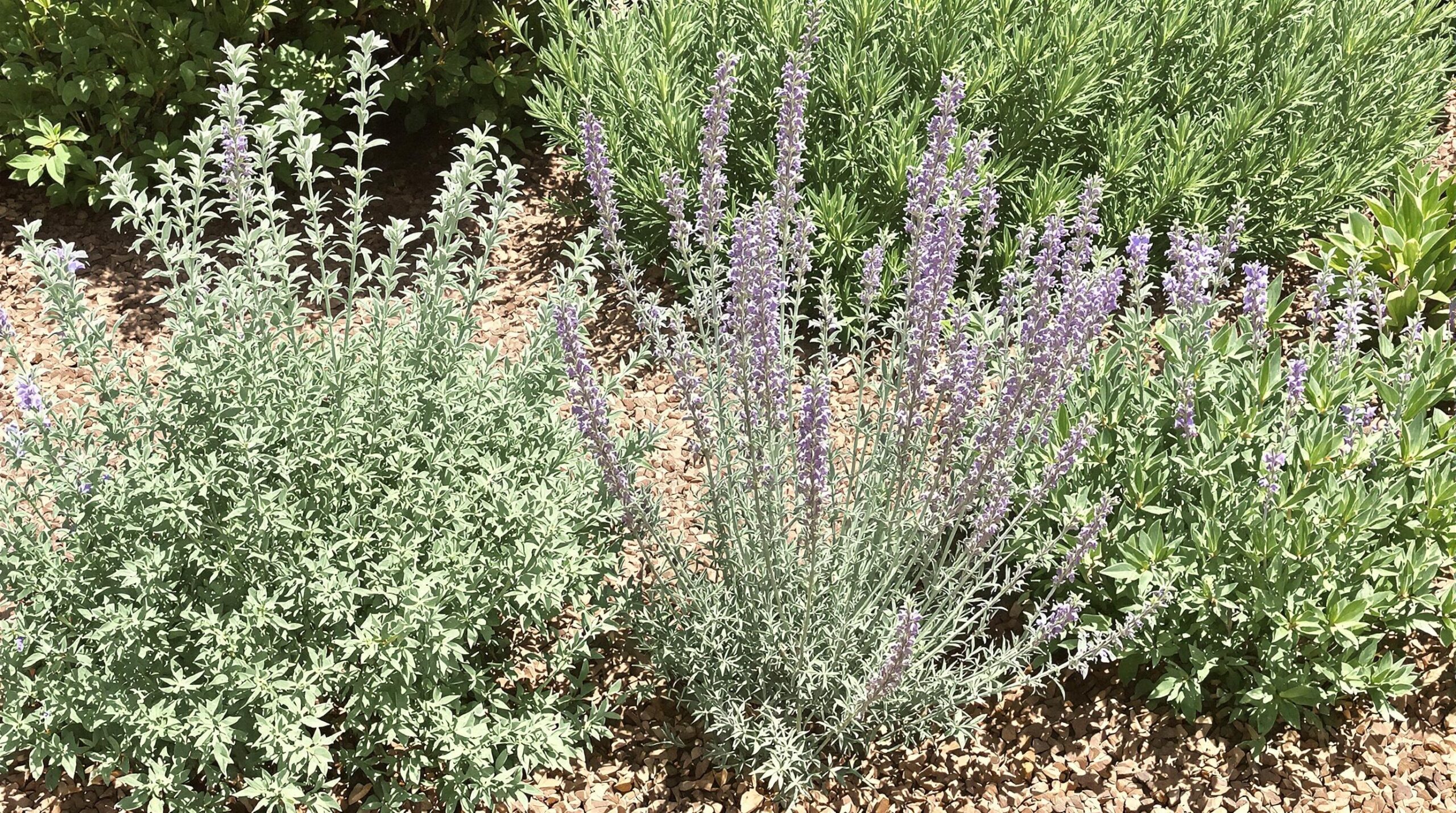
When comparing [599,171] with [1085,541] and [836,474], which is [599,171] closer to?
[836,474]

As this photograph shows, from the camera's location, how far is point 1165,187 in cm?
484

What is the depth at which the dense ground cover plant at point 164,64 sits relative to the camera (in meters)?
5.21

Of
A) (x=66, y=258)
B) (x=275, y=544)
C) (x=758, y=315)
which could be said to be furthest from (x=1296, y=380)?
(x=66, y=258)

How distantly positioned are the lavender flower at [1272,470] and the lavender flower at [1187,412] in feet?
0.74

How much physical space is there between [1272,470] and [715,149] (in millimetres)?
1822

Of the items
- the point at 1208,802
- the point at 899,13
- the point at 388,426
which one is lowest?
the point at 1208,802

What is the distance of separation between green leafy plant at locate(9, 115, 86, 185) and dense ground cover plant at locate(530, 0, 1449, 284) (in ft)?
6.87

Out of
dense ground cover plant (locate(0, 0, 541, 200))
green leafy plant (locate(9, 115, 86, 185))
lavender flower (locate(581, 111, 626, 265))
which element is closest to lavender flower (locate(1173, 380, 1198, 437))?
lavender flower (locate(581, 111, 626, 265))

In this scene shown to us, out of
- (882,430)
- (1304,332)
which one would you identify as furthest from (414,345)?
(1304,332)

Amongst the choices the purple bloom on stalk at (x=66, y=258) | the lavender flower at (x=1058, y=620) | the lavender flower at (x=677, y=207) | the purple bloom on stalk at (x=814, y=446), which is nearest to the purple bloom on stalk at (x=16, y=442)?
the purple bloom on stalk at (x=66, y=258)

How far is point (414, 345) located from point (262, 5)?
2.84m

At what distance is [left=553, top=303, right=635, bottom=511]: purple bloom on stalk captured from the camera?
258cm

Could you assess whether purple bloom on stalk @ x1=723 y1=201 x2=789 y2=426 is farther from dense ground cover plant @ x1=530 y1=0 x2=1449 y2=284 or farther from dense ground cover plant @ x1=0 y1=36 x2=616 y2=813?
dense ground cover plant @ x1=530 y1=0 x2=1449 y2=284

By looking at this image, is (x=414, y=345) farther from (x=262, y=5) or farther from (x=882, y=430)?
(x=262, y=5)
